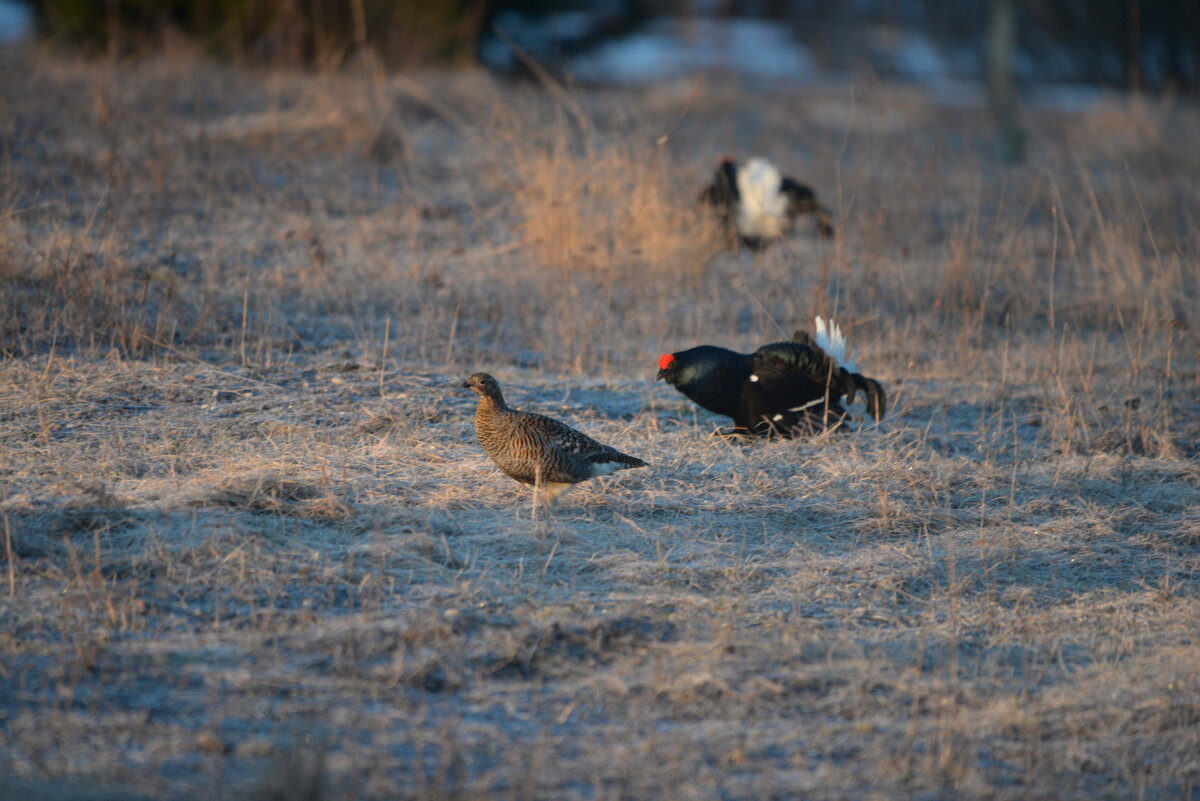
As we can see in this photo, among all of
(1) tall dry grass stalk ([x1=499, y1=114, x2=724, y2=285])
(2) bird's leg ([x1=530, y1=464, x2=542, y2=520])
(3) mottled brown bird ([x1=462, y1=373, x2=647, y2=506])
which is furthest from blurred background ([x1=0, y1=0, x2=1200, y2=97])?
(2) bird's leg ([x1=530, y1=464, x2=542, y2=520])

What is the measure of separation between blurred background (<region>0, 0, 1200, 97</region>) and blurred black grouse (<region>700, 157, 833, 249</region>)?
2272 mm

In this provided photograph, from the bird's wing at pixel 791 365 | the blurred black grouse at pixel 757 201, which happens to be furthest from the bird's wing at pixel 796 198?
the bird's wing at pixel 791 365

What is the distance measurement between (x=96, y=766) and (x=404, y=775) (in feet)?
2.34

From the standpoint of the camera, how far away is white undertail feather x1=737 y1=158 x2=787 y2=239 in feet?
30.5

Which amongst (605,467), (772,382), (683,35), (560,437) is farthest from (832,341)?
(683,35)

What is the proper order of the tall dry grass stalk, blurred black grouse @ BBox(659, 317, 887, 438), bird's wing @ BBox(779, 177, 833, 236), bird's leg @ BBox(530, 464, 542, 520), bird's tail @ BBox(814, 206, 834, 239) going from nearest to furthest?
bird's leg @ BBox(530, 464, 542, 520) → blurred black grouse @ BBox(659, 317, 887, 438) → the tall dry grass stalk → bird's tail @ BBox(814, 206, 834, 239) → bird's wing @ BBox(779, 177, 833, 236)

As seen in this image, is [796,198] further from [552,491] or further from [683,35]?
[683,35]

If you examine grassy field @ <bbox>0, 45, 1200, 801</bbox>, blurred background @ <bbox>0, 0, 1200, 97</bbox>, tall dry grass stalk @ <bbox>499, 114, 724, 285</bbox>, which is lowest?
grassy field @ <bbox>0, 45, 1200, 801</bbox>

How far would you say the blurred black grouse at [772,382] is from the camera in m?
5.71

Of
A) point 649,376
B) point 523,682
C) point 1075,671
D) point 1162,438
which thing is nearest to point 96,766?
point 523,682

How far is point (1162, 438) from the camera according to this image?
595 centimetres

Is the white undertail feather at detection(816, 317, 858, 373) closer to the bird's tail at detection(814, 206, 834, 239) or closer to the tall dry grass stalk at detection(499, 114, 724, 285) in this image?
the tall dry grass stalk at detection(499, 114, 724, 285)

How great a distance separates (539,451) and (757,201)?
546 centimetres

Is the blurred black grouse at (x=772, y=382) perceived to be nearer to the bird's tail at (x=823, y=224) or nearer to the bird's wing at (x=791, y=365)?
the bird's wing at (x=791, y=365)
